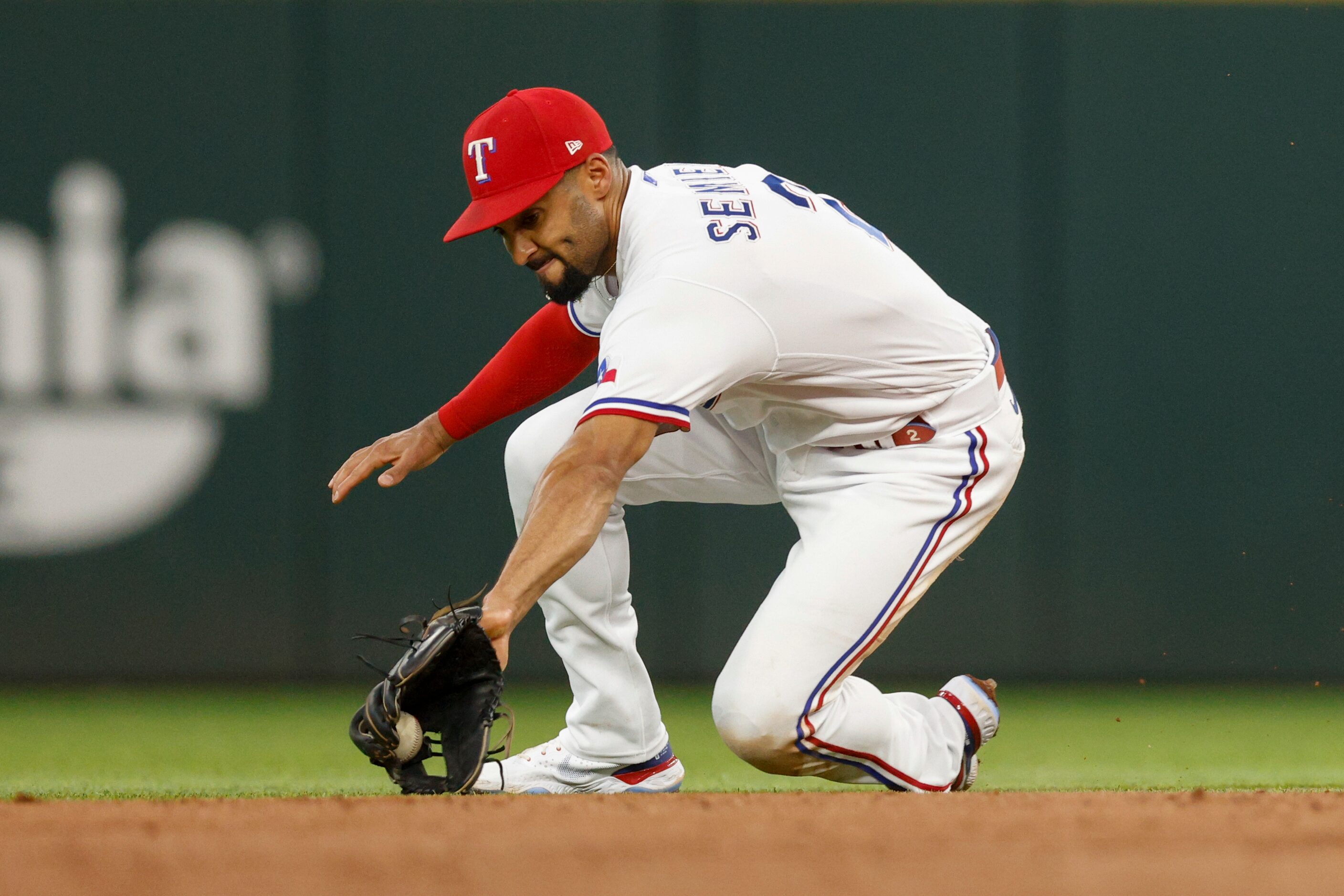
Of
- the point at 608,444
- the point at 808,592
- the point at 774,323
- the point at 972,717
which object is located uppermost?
the point at 774,323

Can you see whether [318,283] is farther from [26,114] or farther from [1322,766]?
[1322,766]

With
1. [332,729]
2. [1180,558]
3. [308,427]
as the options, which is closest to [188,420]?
[308,427]

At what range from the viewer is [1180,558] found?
512 centimetres

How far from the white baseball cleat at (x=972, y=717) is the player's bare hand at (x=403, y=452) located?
1.11 meters

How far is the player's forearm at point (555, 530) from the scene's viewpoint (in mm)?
2168

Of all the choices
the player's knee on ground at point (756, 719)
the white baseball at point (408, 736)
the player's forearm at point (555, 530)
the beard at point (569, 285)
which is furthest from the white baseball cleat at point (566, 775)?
the beard at point (569, 285)

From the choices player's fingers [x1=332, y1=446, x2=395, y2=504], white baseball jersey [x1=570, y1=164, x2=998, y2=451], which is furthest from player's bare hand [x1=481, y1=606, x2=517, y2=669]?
player's fingers [x1=332, y1=446, x2=395, y2=504]

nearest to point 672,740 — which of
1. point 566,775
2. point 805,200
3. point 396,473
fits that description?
point 566,775

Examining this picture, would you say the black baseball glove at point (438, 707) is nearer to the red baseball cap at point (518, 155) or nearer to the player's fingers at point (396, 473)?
the player's fingers at point (396, 473)

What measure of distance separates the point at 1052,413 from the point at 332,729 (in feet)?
8.53

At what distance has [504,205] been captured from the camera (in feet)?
8.22

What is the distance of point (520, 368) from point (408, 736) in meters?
0.97

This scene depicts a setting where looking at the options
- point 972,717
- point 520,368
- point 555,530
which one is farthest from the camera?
point 520,368

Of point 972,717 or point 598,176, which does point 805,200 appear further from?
point 972,717
